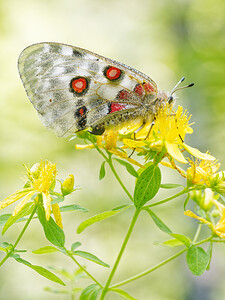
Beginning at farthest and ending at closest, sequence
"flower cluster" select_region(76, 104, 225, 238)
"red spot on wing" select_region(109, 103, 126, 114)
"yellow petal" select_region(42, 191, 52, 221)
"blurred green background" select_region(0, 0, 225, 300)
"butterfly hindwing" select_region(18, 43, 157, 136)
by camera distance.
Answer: "blurred green background" select_region(0, 0, 225, 300)
"red spot on wing" select_region(109, 103, 126, 114)
"butterfly hindwing" select_region(18, 43, 157, 136)
"flower cluster" select_region(76, 104, 225, 238)
"yellow petal" select_region(42, 191, 52, 221)

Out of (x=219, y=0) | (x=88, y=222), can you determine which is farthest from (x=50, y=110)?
(x=219, y=0)

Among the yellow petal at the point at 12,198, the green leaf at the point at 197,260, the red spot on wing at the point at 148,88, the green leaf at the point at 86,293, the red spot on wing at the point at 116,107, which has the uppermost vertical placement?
the red spot on wing at the point at 148,88

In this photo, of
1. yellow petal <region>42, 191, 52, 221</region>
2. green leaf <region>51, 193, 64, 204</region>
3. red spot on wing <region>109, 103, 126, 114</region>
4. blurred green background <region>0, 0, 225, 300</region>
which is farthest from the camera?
blurred green background <region>0, 0, 225, 300</region>

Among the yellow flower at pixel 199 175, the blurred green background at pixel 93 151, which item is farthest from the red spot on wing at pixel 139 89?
the blurred green background at pixel 93 151

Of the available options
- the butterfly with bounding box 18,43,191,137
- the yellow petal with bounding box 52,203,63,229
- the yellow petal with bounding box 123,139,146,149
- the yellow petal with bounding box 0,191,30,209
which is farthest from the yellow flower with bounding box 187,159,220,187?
the yellow petal with bounding box 0,191,30,209

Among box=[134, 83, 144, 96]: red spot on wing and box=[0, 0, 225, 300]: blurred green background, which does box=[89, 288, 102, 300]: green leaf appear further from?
box=[0, 0, 225, 300]: blurred green background

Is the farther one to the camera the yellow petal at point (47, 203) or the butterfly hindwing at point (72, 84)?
the butterfly hindwing at point (72, 84)

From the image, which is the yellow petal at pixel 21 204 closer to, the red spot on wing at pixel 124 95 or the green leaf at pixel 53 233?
the green leaf at pixel 53 233

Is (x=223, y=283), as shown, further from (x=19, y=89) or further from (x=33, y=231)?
(x=19, y=89)
